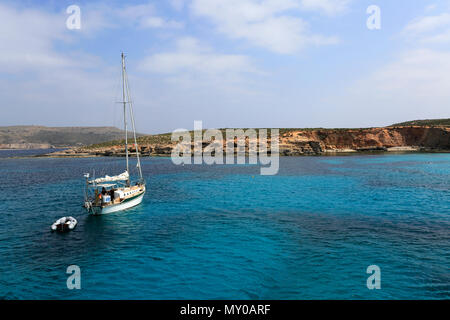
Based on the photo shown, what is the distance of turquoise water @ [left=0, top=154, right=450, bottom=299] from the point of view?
12555mm

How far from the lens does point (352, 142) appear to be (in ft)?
356

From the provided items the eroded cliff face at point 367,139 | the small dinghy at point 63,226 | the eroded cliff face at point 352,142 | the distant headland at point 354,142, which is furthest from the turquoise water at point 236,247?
the eroded cliff face at point 367,139

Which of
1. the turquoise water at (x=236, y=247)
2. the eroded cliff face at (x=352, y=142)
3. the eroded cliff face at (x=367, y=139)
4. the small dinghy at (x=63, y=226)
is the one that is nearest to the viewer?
the turquoise water at (x=236, y=247)

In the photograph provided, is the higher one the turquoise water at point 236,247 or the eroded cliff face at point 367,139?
the eroded cliff face at point 367,139

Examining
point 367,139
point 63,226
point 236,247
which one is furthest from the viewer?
point 367,139

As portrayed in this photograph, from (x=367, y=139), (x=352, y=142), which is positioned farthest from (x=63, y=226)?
(x=367, y=139)

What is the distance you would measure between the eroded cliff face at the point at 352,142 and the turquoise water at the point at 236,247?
228 ft

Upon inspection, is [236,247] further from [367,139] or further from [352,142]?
[367,139]

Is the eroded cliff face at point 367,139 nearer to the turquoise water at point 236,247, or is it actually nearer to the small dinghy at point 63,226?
the turquoise water at point 236,247

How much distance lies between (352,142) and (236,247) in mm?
104529

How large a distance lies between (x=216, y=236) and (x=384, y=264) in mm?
10331

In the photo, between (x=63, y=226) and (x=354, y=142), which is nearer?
(x=63, y=226)

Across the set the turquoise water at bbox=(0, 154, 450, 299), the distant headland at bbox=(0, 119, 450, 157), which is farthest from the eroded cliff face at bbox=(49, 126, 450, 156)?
the turquoise water at bbox=(0, 154, 450, 299)

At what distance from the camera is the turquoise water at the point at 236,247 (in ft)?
41.2
